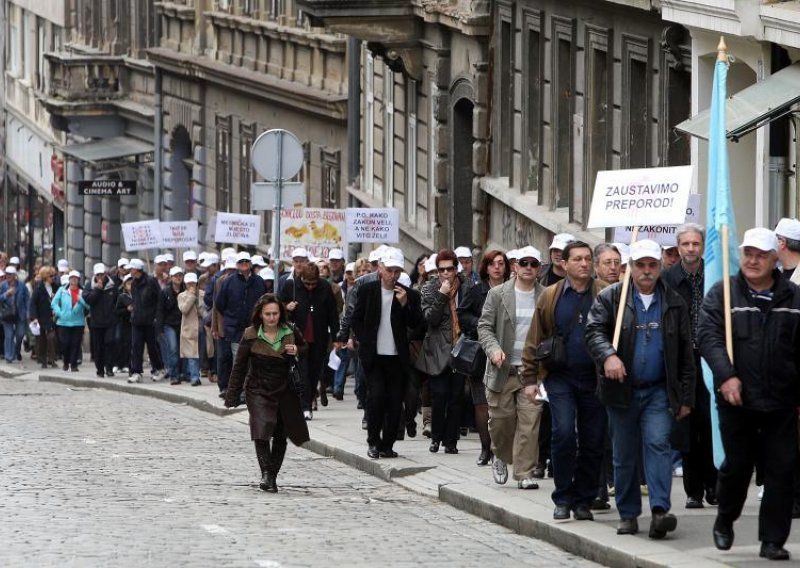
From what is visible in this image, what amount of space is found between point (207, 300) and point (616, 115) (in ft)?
21.6

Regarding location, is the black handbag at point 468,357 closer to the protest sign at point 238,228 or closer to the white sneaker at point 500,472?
→ the white sneaker at point 500,472

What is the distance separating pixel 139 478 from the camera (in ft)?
60.0

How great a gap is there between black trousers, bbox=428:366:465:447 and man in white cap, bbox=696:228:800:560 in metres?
6.61

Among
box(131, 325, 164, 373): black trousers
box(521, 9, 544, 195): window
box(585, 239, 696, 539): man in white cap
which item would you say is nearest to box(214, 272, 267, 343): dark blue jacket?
box(521, 9, 544, 195): window

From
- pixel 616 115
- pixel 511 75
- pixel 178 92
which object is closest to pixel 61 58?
pixel 178 92

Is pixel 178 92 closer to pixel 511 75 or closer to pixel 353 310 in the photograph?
pixel 511 75

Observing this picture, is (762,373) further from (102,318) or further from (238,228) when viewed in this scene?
(102,318)

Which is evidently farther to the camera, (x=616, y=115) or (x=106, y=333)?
(x=106, y=333)

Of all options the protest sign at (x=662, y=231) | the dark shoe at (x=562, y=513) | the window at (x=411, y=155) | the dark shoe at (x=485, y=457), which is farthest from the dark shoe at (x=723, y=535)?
the window at (x=411, y=155)

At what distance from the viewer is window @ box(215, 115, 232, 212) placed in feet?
148

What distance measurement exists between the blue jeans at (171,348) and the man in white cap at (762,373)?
18.7 meters

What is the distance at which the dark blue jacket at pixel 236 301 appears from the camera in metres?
26.0

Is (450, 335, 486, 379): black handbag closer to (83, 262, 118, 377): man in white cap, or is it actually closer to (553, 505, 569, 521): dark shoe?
(553, 505, 569, 521): dark shoe

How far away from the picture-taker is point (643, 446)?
525 inches
